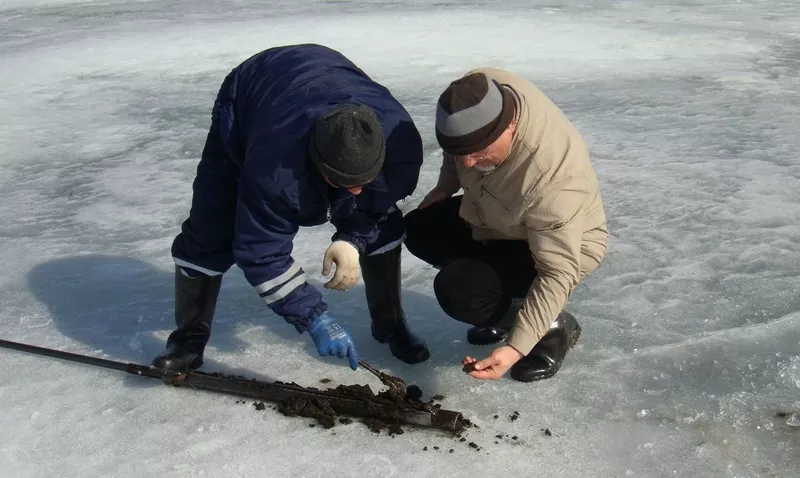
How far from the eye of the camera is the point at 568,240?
254 centimetres

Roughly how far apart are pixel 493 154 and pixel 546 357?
2.60 feet

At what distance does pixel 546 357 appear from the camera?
9.73 ft

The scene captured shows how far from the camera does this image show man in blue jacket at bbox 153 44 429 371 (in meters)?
2.48

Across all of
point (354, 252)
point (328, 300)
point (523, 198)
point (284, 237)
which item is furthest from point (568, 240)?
point (328, 300)

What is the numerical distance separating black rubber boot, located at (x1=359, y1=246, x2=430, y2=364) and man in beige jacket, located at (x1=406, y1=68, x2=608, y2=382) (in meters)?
0.21

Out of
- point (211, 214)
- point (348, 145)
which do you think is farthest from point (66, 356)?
point (348, 145)

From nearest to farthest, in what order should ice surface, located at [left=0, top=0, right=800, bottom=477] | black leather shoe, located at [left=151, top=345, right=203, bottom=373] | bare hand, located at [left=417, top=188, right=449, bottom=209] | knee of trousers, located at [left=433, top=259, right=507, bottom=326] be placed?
ice surface, located at [left=0, top=0, right=800, bottom=477]
knee of trousers, located at [left=433, top=259, right=507, bottom=326]
black leather shoe, located at [left=151, top=345, right=203, bottom=373]
bare hand, located at [left=417, top=188, right=449, bottom=209]

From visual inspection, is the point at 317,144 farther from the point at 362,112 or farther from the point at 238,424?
the point at 238,424

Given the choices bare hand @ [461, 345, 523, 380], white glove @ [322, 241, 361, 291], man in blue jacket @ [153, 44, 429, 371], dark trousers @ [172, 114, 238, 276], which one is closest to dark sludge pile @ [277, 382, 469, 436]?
man in blue jacket @ [153, 44, 429, 371]

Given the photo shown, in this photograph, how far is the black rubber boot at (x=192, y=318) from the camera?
3.12m

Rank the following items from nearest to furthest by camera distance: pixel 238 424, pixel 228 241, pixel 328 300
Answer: pixel 238 424 → pixel 228 241 → pixel 328 300

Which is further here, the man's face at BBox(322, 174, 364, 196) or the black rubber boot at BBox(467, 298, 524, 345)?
the black rubber boot at BBox(467, 298, 524, 345)

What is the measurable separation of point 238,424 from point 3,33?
7.82 metres

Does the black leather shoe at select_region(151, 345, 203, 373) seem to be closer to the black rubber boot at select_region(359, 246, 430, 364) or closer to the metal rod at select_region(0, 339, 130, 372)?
the metal rod at select_region(0, 339, 130, 372)
